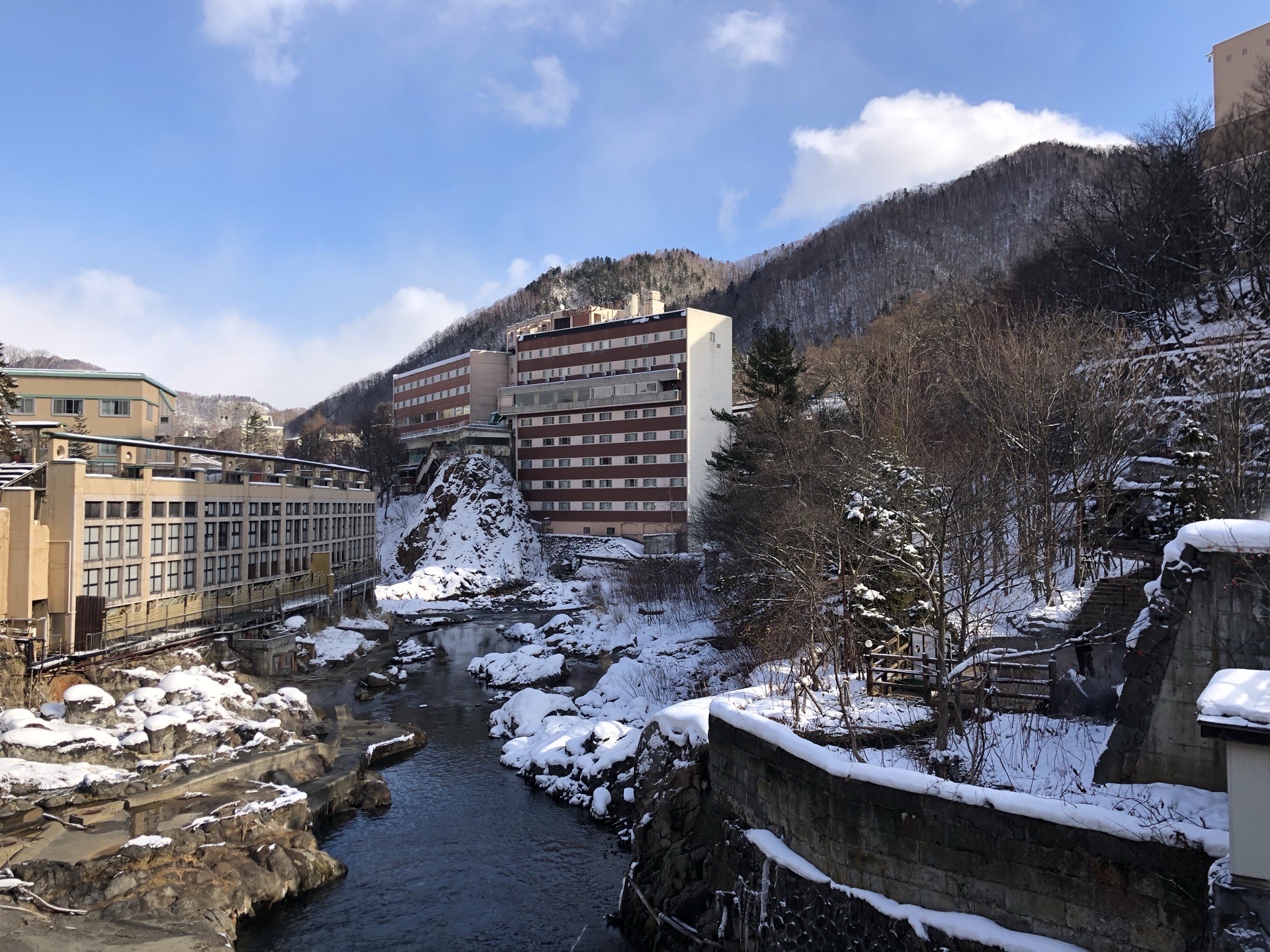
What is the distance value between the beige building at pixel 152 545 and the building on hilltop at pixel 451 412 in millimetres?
30475

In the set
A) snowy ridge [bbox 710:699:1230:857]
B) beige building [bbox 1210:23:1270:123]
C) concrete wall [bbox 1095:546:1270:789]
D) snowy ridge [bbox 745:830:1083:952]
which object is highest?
beige building [bbox 1210:23:1270:123]

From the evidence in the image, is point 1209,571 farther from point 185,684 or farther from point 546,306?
point 546,306

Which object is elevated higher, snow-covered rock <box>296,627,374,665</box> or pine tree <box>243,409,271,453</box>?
pine tree <box>243,409,271,453</box>

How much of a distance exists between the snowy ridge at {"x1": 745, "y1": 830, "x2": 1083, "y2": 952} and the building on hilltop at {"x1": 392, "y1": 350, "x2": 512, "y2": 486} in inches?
2495

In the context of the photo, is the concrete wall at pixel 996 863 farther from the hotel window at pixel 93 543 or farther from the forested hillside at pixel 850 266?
the forested hillside at pixel 850 266

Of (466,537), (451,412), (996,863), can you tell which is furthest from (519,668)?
(451,412)

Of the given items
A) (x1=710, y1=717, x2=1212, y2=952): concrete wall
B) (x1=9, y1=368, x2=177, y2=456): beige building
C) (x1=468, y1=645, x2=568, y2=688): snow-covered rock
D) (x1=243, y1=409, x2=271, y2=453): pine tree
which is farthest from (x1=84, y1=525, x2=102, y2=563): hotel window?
(x1=243, y1=409, x2=271, y2=453): pine tree

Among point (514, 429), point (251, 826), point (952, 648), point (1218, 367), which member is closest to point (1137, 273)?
point (1218, 367)

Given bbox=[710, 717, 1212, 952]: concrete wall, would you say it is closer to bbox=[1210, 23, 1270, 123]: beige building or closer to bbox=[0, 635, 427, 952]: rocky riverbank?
bbox=[0, 635, 427, 952]: rocky riverbank

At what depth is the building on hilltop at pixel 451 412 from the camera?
237 ft

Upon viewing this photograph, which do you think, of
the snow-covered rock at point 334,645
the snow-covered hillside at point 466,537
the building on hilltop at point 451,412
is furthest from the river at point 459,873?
the building on hilltop at point 451,412

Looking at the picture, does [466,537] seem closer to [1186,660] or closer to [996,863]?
[996,863]

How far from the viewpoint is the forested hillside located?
427 ft

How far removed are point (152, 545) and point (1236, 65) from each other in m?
66.5
